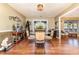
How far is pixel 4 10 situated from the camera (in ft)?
24.7

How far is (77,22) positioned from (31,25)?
5.08 metres

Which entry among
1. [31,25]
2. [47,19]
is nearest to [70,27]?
[47,19]

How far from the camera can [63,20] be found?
13.1 meters

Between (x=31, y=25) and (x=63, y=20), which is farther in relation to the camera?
(x=31, y=25)

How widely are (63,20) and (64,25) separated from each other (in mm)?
562
